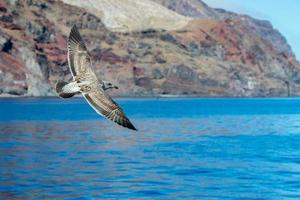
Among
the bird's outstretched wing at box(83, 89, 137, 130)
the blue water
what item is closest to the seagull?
the bird's outstretched wing at box(83, 89, 137, 130)

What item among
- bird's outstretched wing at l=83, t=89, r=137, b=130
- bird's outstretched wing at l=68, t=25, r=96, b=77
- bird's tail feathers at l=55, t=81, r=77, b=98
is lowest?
bird's outstretched wing at l=83, t=89, r=137, b=130

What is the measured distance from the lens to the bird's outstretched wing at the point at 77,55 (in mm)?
20438

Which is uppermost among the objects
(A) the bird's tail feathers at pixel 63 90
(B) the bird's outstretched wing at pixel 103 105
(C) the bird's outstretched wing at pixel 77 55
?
(C) the bird's outstretched wing at pixel 77 55

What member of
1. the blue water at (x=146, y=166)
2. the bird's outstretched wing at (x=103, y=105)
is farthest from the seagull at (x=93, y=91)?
the blue water at (x=146, y=166)

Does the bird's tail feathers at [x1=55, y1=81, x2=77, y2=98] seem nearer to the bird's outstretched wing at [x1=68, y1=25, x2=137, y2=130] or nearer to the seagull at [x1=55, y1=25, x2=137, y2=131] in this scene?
the seagull at [x1=55, y1=25, x2=137, y2=131]

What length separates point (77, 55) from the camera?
69.1 ft

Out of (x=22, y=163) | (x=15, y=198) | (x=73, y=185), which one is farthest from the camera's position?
(x=22, y=163)

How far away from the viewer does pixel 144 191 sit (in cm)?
4938

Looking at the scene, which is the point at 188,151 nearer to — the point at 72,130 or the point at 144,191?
the point at 144,191

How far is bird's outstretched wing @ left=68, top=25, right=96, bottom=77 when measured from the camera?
67.1 feet

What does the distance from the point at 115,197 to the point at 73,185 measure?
588cm

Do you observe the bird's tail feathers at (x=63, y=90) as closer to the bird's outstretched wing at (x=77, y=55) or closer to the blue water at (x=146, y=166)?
the bird's outstretched wing at (x=77, y=55)

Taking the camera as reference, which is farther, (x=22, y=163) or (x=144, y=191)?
(x=22, y=163)

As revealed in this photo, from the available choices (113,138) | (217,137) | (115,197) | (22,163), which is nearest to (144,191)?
(115,197)
